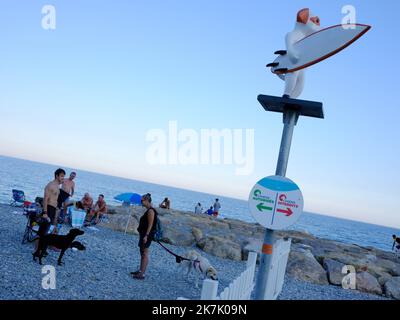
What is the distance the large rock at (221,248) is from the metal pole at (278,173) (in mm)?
8557

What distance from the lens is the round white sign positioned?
414cm

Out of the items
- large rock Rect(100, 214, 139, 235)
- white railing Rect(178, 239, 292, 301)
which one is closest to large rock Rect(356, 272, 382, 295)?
white railing Rect(178, 239, 292, 301)

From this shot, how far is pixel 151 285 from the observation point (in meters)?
8.02

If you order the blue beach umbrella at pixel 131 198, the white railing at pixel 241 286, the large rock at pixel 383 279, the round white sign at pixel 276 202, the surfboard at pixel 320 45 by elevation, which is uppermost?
the surfboard at pixel 320 45

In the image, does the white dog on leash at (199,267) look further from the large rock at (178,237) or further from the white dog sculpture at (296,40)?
the white dog sculpture at (296,40)

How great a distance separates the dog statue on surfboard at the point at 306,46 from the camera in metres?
4.11

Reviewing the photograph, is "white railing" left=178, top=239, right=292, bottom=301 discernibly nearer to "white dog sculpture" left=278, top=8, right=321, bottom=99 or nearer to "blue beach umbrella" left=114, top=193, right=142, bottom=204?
"white dog sculpture" left=278, top=8, right=321, bottom=99

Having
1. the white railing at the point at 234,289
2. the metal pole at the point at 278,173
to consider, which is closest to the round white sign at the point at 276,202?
the metal pole at the point at 278,173

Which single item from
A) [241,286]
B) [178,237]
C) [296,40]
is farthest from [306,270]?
[296,40]

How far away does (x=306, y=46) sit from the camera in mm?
4477

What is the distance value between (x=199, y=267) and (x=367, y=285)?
233 inches
